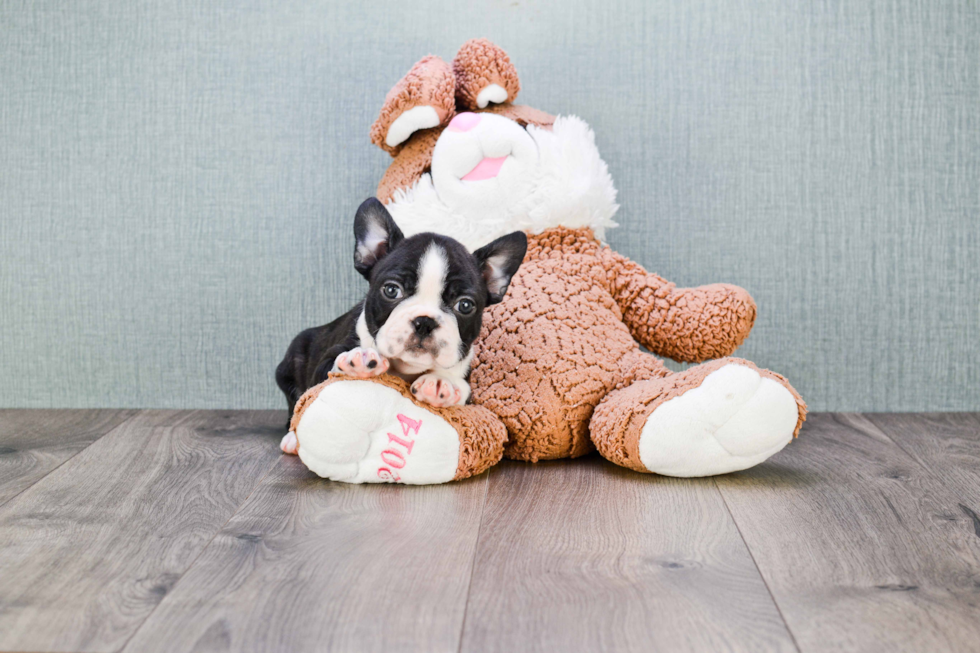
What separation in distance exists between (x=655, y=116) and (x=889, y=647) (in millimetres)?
1401

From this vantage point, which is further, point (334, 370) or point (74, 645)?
point (334, 370)

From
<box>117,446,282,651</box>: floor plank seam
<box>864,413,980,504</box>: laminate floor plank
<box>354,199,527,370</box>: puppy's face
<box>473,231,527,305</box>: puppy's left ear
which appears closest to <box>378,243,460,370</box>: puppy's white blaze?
<box>354,199,527,370</box>: puppy's face

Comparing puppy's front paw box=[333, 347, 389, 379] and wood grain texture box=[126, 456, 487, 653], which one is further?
puppy's front paw box=[333, 347, 389, 379]

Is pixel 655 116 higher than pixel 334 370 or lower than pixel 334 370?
higher

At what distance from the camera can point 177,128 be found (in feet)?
6.44

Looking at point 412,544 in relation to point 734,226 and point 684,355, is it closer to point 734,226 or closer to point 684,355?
point 684,355

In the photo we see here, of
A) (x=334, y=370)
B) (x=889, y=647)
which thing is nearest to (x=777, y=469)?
(x=889, y=647)

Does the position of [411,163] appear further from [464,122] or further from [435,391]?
[435,391]

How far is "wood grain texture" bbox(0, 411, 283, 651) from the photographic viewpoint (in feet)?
2.81

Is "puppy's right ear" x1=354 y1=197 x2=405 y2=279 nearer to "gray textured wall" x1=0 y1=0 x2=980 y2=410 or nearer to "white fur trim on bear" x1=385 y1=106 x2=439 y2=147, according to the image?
"white fur trim on bear" x1=385 y1=106 x2=439 y2=147

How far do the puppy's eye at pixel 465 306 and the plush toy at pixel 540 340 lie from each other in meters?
0.16

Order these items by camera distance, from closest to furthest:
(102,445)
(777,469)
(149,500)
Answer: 1. (149,500)
2. (777,469)
3. (102,445)

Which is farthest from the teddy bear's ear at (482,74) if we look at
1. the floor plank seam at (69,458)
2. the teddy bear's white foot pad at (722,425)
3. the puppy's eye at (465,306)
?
the floor plank seam at (69,458)

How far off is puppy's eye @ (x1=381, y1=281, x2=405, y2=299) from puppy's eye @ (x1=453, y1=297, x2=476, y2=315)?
0.31 ft
